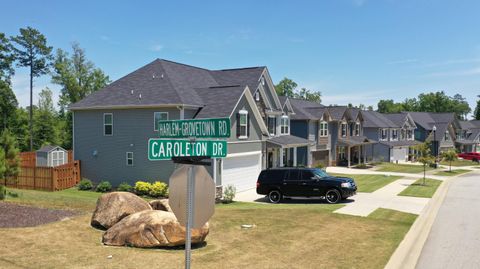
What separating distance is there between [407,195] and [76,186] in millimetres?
21727

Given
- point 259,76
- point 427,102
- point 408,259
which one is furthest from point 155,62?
point 427,102

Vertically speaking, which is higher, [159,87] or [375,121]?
[159,87]

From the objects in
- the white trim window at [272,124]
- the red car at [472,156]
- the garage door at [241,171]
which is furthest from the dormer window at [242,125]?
the red car at [472,156]

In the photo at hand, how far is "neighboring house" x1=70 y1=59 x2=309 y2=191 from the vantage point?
25719 millimetres

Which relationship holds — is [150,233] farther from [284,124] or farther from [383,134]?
[383,134]

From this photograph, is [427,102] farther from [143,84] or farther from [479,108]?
A: [143,84]

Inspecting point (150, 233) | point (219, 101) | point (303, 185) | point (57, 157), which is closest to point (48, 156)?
point (57, 157)

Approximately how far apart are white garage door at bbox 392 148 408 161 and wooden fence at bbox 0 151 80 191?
46.8 m

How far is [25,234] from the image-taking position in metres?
10.3

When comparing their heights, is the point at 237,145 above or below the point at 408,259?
above

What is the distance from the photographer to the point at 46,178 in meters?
26.4

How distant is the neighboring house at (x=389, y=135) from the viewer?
58812mm

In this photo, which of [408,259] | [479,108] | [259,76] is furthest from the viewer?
[479,108]

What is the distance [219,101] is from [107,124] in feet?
27.1
